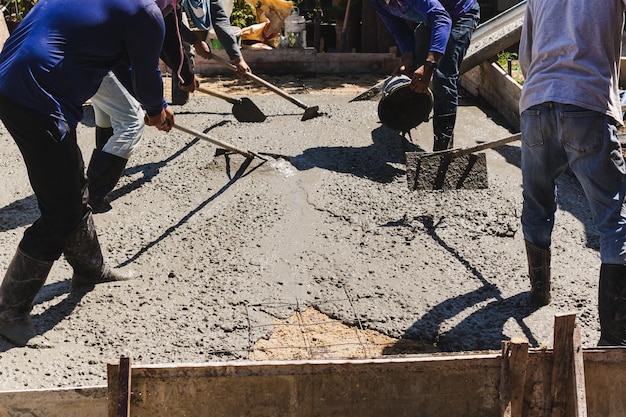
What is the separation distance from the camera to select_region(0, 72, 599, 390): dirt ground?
13.1 ft

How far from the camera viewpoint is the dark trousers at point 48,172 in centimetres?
362

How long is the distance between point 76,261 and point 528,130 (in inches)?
95.8

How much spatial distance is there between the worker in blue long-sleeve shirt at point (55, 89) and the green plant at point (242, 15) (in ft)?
20.9

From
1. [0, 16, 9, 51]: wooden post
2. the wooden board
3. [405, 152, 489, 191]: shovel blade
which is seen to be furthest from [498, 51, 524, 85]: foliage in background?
[0, 16, 9, 51]: wooden post

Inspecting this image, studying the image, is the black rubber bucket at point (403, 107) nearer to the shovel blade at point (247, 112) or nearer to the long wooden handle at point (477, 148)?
the long wooden handle at point (477, 148)

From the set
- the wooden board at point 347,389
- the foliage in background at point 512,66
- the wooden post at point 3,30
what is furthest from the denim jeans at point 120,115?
the wooden post at point 3,30

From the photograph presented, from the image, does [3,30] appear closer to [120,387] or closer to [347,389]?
[120,387]

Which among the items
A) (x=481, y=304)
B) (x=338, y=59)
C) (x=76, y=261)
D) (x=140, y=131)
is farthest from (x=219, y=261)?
(x=338, y=59)

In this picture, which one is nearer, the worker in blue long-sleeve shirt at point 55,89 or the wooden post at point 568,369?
the wooden post at point 568,369

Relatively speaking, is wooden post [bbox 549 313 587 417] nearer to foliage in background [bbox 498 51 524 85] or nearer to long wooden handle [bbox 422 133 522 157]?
long wooden handle [bbox 422 133 522 157]

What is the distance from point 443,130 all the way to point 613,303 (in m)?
2.98

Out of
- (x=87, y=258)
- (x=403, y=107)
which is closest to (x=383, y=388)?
(x=87, y=258)

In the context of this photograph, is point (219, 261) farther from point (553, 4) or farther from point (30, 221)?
point (553, 4)

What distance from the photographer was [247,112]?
701 cm
